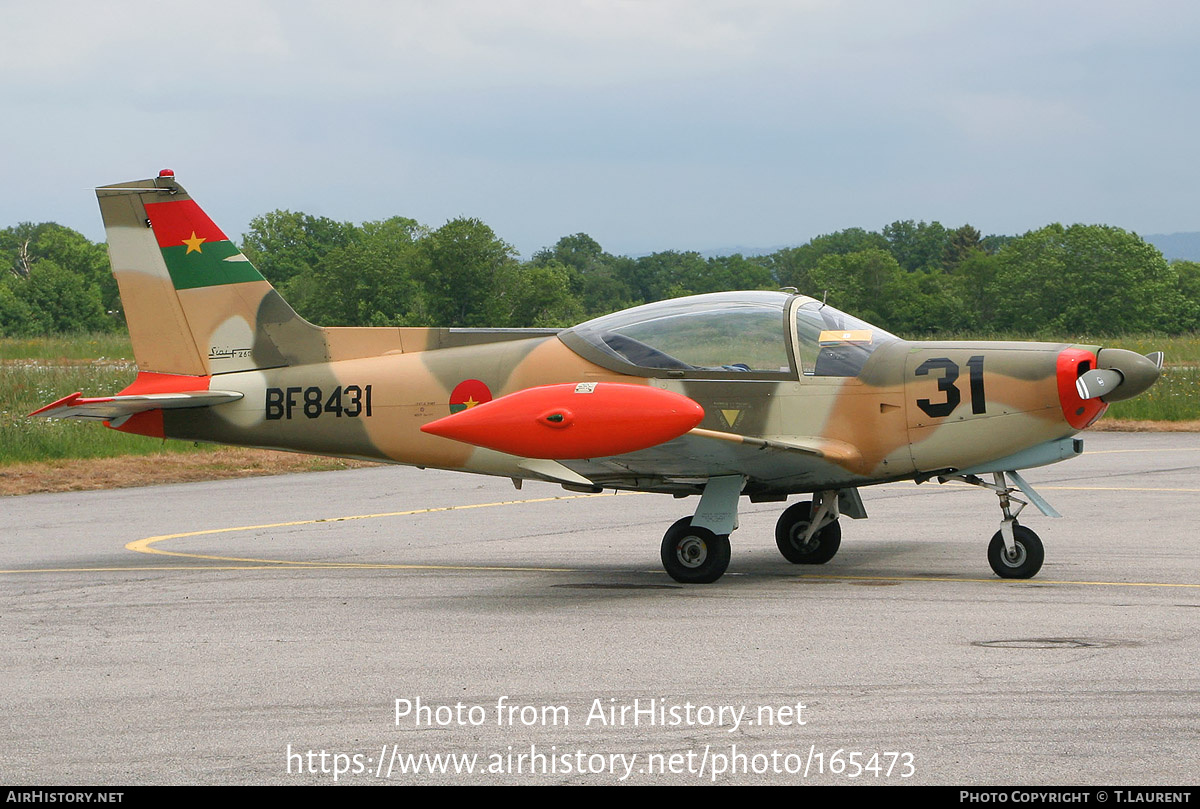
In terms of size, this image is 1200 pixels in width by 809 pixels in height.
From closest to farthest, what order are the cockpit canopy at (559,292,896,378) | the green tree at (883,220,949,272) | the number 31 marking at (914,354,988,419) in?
the number 31 marking at (914,354,988,419), the cockpit canopy at (559,292,896,378), the green tree at (883,220,949,272)

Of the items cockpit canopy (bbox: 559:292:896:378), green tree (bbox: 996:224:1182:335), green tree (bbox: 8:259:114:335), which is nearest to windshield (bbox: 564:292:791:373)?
cockpit canopy (bbox: 559:292:896:378)

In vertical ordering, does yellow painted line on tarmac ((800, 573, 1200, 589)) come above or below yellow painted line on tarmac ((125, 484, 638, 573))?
above

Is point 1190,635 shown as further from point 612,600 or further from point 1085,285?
point 1085,285

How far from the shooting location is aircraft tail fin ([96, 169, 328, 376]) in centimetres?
1219

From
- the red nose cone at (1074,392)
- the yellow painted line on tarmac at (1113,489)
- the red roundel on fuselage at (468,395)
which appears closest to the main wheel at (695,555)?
the red roundel on fuselage at (468,395)

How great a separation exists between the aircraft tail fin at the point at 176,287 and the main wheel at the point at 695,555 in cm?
467

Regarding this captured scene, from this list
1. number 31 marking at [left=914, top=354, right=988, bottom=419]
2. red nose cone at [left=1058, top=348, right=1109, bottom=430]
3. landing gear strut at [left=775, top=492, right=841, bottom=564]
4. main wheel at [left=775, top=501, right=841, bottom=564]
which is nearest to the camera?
red nose cone at [left=1058, top=348, right=1109, bottom=430]

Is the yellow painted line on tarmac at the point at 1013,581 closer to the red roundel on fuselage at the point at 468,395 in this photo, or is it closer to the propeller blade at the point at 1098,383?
the propeller blade at the point at 1098,383

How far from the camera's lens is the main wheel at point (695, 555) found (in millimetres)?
10125

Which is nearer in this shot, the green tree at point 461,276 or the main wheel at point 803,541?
the main wheel at point 803,541

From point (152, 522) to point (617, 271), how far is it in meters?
128

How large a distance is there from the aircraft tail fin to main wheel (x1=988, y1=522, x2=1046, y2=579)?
7.02m

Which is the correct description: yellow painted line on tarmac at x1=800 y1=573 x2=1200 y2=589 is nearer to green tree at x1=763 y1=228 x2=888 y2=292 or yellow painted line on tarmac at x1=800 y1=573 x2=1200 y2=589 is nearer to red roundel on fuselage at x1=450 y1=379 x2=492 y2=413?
red roundel on fuselage at x1=450 y1=379 x2=492 y2=413

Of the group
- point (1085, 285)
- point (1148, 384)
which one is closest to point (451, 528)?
point (1148, 384)
